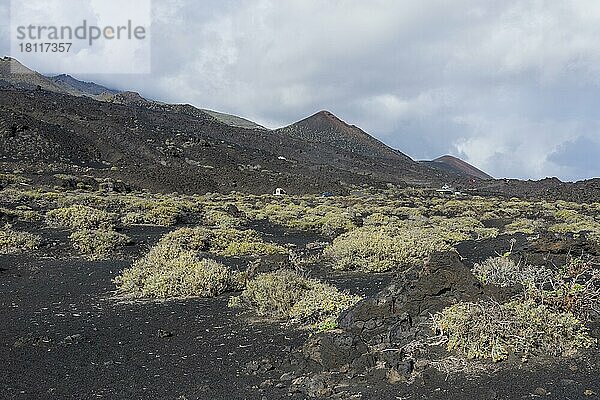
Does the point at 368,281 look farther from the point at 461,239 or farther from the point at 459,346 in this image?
the point at 461,239

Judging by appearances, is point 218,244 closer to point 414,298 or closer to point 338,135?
point 414,298

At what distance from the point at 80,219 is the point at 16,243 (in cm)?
493

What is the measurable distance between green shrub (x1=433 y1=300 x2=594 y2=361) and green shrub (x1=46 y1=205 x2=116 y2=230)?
A: 15975 millimetres

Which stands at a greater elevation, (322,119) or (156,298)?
(322,119)

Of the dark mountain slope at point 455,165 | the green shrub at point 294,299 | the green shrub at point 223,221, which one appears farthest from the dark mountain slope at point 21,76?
the green shrub at point 294,299

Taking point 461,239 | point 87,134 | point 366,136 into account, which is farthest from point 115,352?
point 366,136

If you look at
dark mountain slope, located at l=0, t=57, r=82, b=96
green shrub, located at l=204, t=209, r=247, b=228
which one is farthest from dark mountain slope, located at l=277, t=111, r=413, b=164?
green shrub, located at l=204, t=209, r=247, b=228

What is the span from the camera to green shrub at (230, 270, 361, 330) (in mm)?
7836

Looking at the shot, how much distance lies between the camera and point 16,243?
15023 mm

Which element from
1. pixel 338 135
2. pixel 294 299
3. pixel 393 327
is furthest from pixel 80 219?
pixel 338 135

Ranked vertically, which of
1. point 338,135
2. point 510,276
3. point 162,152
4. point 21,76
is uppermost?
point 21,76

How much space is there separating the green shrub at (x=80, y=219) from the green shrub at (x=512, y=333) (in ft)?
52.4

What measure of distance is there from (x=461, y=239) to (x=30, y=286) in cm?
1276

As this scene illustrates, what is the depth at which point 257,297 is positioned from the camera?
28.2 feet
